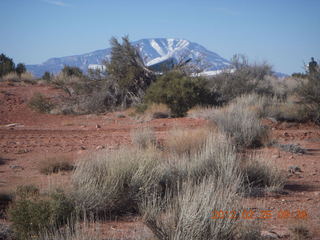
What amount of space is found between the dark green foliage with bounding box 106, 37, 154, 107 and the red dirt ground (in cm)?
230

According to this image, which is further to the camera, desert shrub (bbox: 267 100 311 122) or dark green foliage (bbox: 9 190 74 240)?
desert shrub (bbox: 267 100 311 122)

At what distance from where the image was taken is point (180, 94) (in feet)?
57.2

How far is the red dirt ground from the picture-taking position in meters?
4.94

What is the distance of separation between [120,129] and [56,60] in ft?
273

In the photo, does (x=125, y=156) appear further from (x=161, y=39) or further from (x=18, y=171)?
(x=161, y=39)

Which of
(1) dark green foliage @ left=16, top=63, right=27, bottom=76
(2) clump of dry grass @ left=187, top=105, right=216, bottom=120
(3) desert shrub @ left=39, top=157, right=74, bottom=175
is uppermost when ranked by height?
(1) dark green foliage @ left=16, top=63, right=27, bottom=76

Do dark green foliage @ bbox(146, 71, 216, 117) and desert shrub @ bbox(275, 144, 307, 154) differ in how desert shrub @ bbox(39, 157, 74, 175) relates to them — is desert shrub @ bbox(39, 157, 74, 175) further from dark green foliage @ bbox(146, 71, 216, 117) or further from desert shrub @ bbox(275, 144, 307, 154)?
dark green foliage @ bbox(146, 71, 216, 117)

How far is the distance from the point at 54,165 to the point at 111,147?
1.70 meters

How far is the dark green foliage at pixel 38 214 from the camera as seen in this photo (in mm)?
4121

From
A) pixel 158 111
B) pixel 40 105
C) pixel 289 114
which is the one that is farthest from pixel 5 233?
pixel 40 105

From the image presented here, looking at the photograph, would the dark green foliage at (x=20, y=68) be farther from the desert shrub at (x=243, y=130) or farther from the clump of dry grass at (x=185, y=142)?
the clump of dry grass at (x=185, y=142)

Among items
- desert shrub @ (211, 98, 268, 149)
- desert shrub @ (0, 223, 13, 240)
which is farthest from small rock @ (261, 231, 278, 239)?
desert shrub @ (211, 98, 268, 149)

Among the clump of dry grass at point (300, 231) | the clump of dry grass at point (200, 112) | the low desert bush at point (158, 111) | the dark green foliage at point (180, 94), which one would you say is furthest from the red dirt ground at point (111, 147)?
the dark green foliage at point (180, 94)

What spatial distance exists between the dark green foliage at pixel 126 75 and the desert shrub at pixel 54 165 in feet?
43.6
